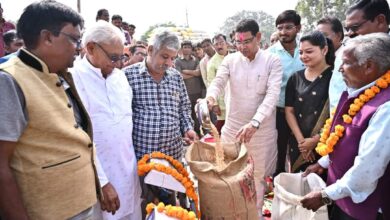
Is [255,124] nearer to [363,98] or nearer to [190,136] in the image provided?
[190,136]

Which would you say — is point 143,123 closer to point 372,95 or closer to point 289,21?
point 372,95

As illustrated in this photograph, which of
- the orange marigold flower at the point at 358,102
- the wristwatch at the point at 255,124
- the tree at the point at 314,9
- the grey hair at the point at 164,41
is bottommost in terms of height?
the wristwatch at the point at 255,124

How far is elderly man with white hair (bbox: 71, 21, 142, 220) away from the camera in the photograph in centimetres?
204

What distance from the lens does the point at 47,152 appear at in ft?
4.53

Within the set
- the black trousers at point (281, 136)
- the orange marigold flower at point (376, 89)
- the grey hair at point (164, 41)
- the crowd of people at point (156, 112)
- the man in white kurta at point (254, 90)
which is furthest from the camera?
the black trousers at point (281, 136)

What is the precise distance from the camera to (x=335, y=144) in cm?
196

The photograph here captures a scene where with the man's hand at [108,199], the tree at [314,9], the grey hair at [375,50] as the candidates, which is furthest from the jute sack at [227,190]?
the tree at [314,9]

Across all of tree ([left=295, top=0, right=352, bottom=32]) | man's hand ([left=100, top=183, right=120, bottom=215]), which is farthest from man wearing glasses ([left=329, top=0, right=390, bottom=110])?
tree ([left=295, top=0, right=352, bottom=32])

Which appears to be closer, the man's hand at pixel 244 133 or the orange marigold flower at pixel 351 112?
the orange marigold flower at pixel 351 112

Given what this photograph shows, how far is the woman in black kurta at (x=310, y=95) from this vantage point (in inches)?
111

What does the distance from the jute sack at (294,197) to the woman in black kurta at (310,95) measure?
1.86 feet

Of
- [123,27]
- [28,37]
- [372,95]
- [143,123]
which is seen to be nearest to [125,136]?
[143,123]

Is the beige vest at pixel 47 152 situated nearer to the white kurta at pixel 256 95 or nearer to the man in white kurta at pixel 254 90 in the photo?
the man in white kurta at pixel 254 90

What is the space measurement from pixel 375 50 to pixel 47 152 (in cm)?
173
